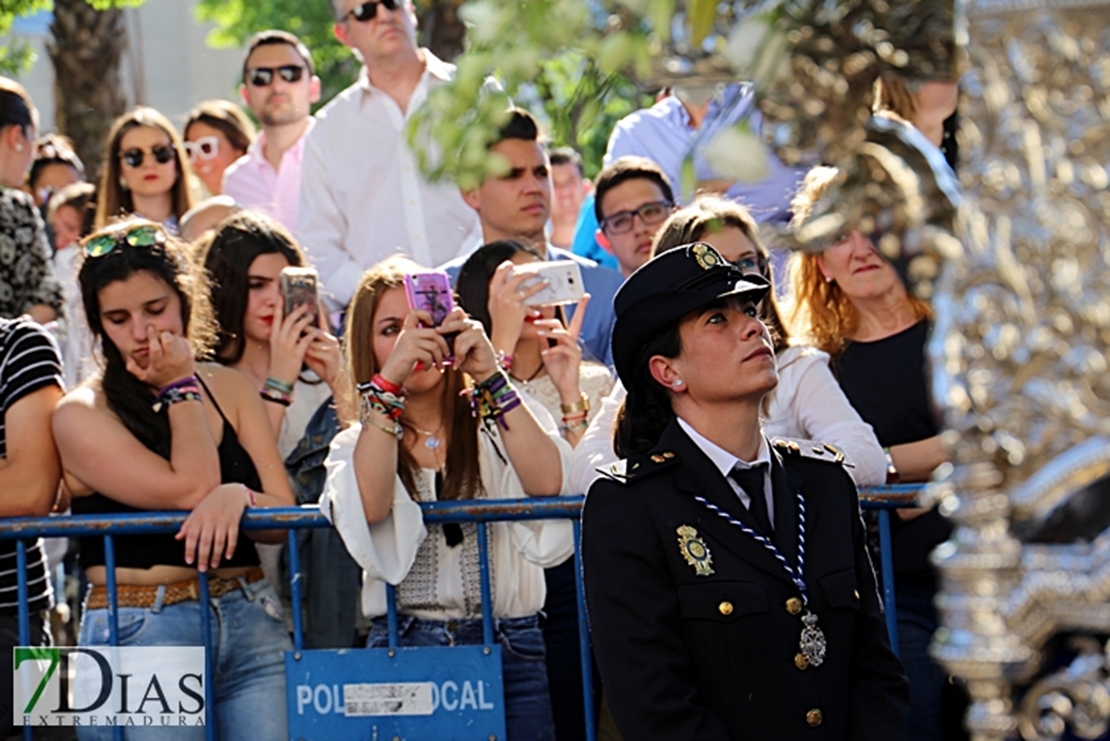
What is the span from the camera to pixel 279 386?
17.8 feet

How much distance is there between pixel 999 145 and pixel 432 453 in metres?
3.00

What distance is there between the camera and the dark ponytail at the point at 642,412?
4012mm

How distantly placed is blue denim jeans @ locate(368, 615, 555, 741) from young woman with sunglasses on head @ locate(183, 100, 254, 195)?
3.96m

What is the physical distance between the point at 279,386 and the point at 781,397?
5.83 ft

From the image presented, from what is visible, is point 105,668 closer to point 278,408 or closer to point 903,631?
point 278,408

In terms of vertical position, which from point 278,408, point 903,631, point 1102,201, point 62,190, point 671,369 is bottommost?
point 903,631

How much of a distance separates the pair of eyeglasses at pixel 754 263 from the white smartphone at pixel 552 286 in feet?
→ 1.99

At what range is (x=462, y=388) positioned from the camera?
194 inches

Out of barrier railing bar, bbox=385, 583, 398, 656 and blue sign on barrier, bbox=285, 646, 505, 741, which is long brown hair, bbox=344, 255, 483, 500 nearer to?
barrier railing bar, bbox=385, 583, 398, 656

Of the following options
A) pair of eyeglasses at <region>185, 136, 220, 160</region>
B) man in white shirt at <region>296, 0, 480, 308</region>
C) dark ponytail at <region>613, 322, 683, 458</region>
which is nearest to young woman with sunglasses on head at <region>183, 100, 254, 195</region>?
pair of eyeglasses at <region>185, 136, 220, 160</region>

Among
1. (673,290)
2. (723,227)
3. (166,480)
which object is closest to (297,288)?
(166,480)

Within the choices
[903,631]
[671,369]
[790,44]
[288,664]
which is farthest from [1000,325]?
[288,664]

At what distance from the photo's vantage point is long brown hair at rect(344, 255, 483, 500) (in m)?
4.80

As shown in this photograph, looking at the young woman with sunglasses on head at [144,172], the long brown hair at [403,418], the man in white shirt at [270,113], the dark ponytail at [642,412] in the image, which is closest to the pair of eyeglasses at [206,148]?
the man in white shirt at [270,113]
